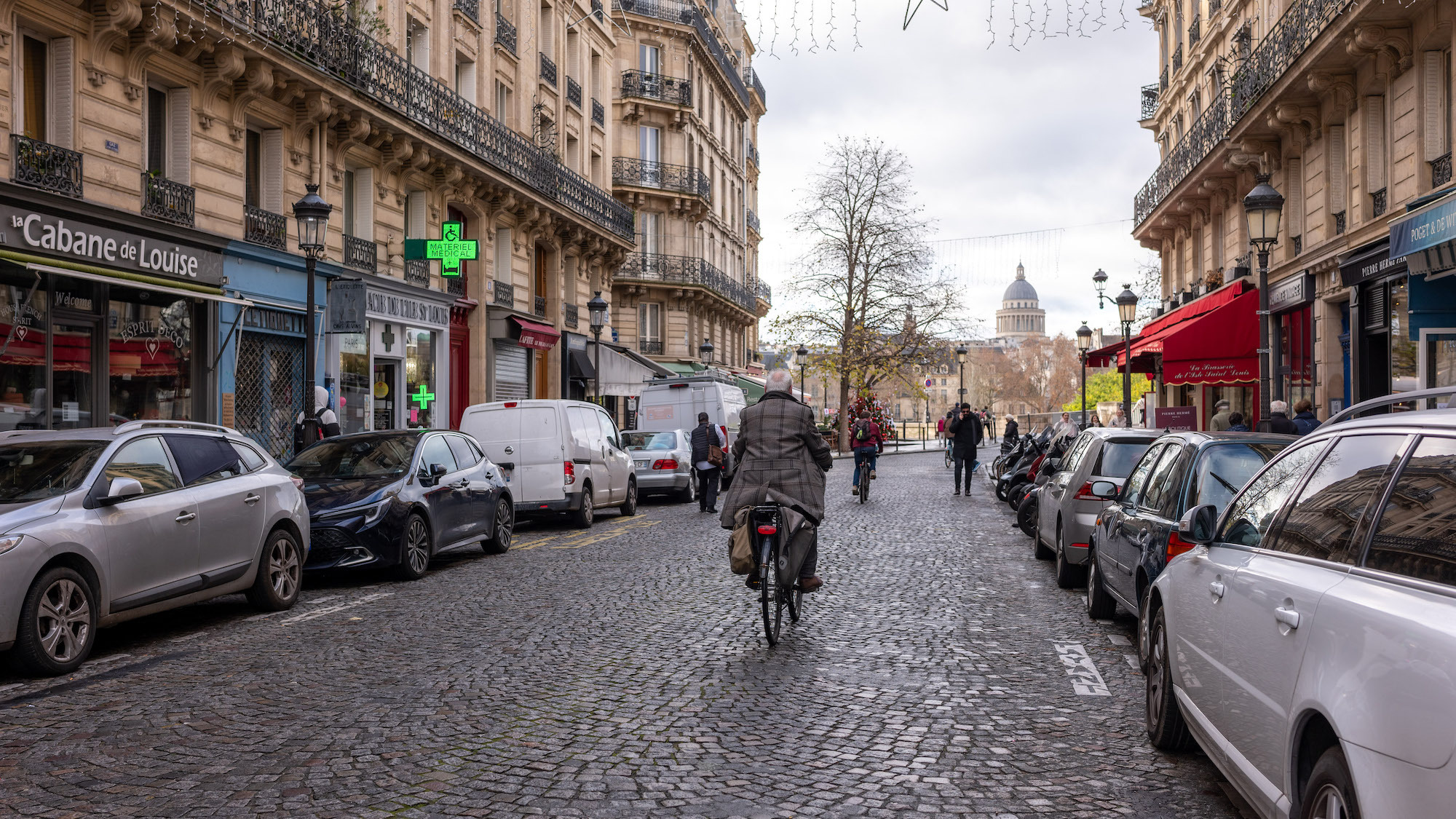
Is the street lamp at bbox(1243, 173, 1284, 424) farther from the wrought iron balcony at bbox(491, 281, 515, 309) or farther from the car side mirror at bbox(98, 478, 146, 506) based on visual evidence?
the wrought iron balcony at bbox(491, 281, 515, 309)

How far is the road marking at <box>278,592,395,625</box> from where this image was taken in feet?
29.9

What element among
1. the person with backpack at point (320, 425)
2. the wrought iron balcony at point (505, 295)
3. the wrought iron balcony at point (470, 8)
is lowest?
the person with backpack at point (320, 425)

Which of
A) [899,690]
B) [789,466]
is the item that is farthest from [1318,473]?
[789,466]

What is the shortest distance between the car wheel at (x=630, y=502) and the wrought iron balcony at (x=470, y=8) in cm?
1248

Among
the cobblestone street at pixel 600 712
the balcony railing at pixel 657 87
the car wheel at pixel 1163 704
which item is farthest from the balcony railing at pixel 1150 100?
the car wheel at pixel 1163 704

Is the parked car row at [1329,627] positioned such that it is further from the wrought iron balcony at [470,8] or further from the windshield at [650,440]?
the wrought iron balcony at [470,8]

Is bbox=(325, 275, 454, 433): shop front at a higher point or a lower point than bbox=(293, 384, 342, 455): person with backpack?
higher

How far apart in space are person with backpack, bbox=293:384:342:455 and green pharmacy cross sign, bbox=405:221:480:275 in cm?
480

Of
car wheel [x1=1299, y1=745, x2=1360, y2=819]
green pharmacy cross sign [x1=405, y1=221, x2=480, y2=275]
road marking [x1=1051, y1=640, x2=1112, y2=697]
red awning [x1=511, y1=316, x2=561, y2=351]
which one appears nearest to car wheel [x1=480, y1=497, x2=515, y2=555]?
road marking [x1=1051, y1=640, x2=1112, y2=697]

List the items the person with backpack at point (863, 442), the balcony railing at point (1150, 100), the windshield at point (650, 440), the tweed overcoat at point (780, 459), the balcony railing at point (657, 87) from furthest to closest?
the balcony railing at point (657, 87)
the balcony railing at point (1150, 100)
the windshield at point (650, 440)
the person with backpack at point (863, 442)
the tweed overcoat at point (780, 459)

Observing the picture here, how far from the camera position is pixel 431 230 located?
25.6 metres

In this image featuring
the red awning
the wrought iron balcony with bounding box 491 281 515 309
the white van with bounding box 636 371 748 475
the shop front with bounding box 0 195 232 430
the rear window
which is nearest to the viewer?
the rear window

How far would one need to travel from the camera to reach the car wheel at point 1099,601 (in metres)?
8.94

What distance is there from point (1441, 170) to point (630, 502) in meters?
12.4
